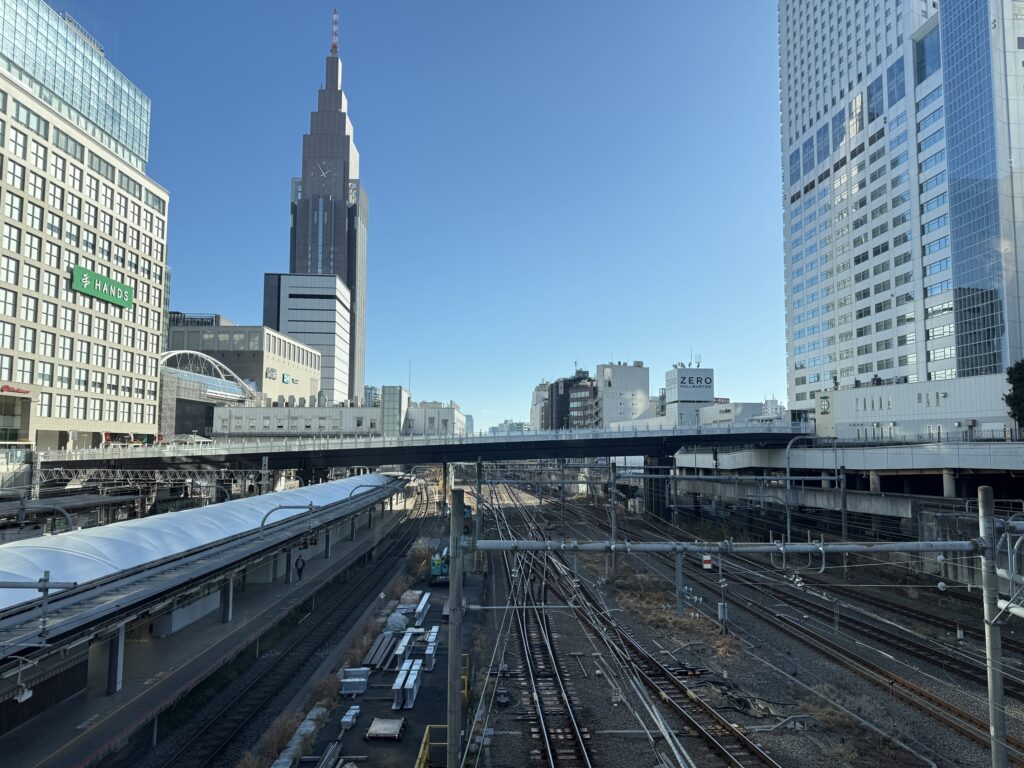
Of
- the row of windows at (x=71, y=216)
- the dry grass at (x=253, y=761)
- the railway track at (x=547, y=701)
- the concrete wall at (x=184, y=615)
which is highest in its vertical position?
the row of windows at (x=71, y=216)

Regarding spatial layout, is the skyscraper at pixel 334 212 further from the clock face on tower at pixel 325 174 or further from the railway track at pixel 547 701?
the railway track at pixel 547 701

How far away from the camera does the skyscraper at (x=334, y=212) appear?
17700 cm

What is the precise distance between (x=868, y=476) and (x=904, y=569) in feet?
80.5

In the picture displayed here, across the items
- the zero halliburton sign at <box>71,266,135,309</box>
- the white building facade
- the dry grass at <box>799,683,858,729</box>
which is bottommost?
the dry grass at <box>799,683,858,729</box>

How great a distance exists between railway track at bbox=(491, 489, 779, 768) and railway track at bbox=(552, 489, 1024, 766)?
4844mm

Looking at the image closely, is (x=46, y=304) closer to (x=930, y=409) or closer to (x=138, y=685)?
(x=138, y=685)

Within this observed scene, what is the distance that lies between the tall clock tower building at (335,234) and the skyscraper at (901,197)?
102 meters

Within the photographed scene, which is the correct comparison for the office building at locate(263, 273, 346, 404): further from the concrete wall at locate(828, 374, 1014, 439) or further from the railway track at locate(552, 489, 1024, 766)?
the railway track at locate(552, 489, 1024, 766)

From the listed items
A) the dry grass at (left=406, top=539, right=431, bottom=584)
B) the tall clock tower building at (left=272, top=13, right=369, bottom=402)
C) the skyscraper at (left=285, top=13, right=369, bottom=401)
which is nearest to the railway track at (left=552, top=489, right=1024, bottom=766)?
the dry grass at (left=406, top=539, right=431, bottom=584)

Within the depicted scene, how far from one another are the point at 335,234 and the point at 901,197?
147 meters

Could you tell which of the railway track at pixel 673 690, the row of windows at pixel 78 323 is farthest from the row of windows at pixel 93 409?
the railway track at pixel 673 690

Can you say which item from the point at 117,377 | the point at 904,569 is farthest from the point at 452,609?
the point at 117,377

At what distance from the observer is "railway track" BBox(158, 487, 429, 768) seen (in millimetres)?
12812

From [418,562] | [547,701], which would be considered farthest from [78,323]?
[547,701]
